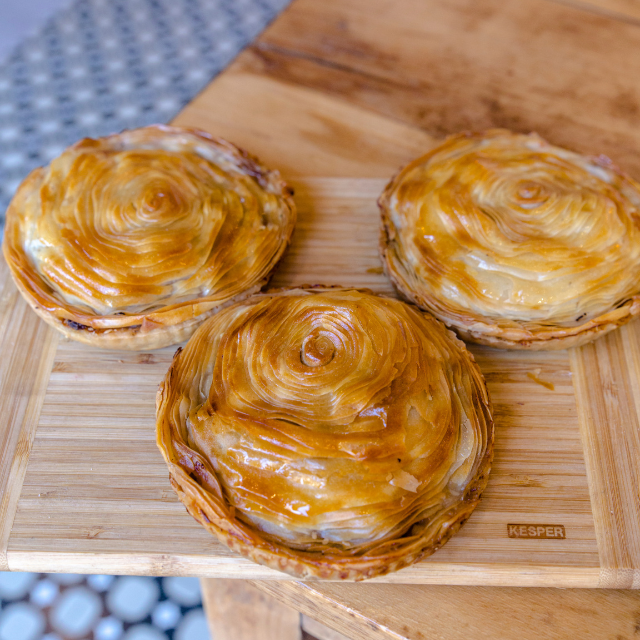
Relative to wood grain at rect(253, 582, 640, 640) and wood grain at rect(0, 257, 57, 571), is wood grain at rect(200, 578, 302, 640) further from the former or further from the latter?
wood grain at rect(0, 257, 57, 571)

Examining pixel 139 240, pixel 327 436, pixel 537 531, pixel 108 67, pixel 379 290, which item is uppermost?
pixel 139 240

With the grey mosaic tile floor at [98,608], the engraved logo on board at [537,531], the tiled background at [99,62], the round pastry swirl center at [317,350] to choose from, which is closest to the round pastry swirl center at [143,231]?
the round pastry swirl center at [317,350]

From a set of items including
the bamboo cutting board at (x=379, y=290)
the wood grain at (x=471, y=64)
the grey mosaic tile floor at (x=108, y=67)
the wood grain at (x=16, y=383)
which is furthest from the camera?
the grey mosaic tile floor at (x=108, y=67)

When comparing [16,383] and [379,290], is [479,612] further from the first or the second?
[16,383]

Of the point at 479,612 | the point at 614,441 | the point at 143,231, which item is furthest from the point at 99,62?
the point at 479,612

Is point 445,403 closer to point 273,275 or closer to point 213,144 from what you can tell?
point 273,275

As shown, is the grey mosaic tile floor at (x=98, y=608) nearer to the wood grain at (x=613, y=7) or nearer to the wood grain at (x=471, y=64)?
the wood grain at (x=471, y=64)

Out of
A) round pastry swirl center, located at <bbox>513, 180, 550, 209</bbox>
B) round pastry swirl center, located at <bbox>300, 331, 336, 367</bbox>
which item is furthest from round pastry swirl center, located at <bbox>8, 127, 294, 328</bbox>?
round pastry swirl center, located at <bbox>513, 180, 550, 209</bbox>

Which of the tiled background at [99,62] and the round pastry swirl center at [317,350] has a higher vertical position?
the round pastry swirl center at [317,350]
